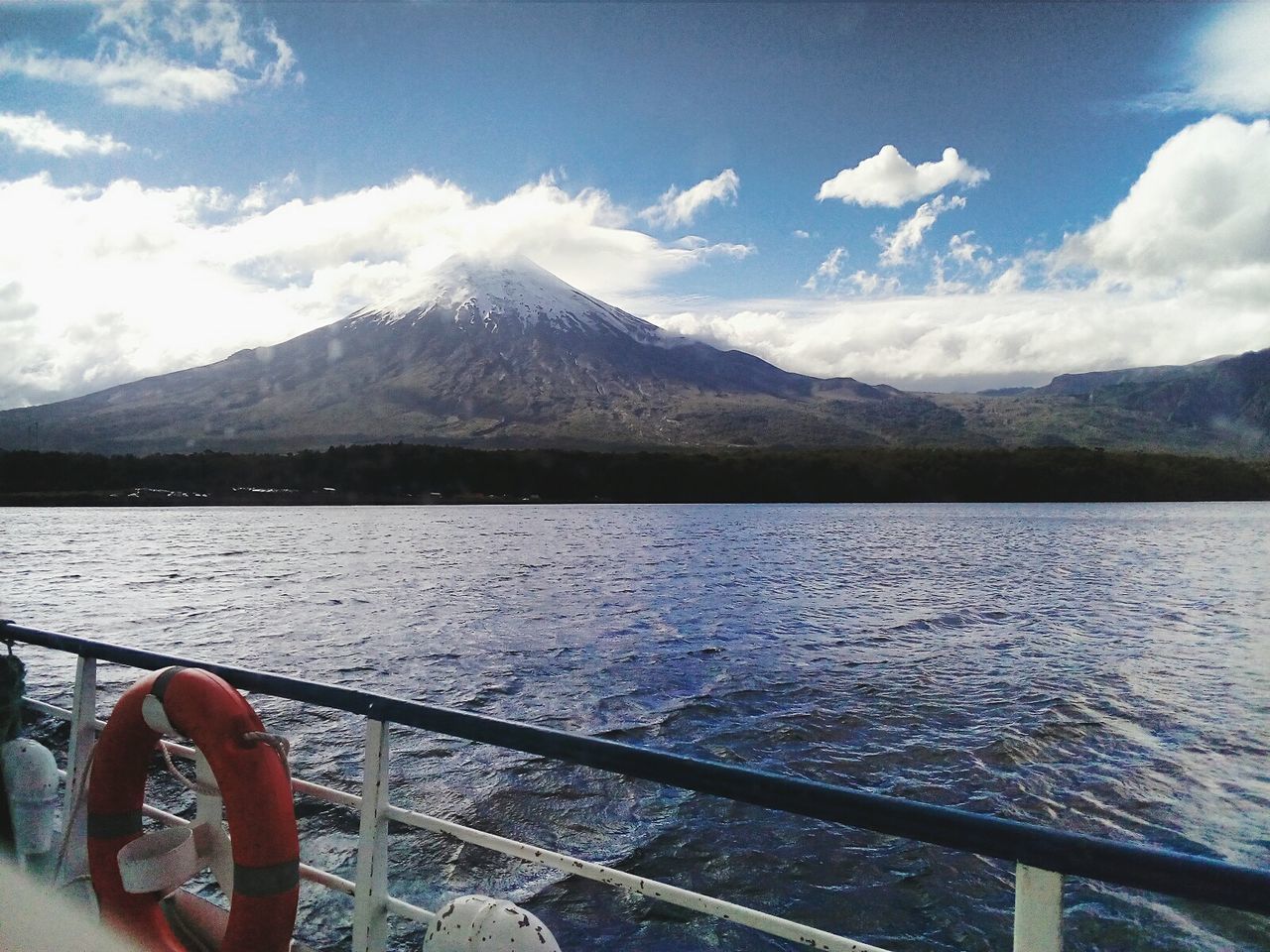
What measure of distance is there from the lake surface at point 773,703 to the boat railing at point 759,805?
13.8ft

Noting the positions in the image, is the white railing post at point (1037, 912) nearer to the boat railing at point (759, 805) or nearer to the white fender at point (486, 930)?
the boat railing at point (759, 805)

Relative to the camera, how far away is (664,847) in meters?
7.82

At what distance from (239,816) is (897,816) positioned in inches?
73.1

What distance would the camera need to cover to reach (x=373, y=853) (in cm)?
253

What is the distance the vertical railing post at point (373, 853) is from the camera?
2.46 meters

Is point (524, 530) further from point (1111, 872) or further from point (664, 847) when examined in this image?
point (1111, 872)

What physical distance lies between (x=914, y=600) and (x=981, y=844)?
26.2 m

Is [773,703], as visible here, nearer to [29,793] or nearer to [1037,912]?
[29,793]

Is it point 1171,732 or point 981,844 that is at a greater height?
point 981,844

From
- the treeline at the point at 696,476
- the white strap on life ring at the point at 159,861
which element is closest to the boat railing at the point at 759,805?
the white strap on life ring at the point at 159,861

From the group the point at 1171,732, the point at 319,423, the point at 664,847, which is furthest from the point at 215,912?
the point at 319,423

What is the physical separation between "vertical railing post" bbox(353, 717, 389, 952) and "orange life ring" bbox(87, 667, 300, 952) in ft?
0.62

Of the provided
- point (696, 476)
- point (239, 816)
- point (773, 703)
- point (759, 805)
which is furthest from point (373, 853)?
point (696, 476)

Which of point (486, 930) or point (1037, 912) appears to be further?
Result: point (486, 930)
